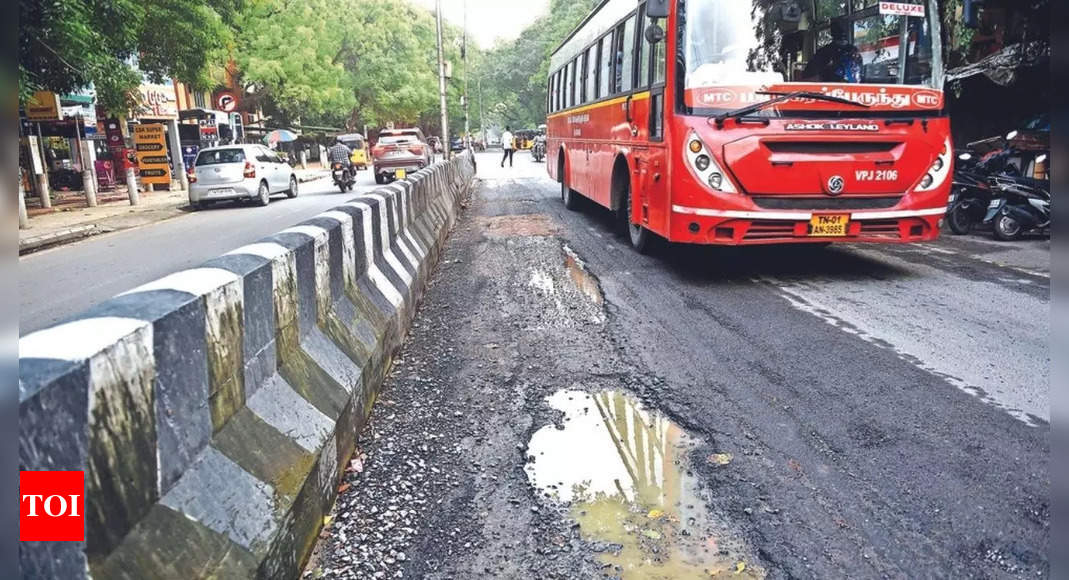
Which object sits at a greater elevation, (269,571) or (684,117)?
(684,117)

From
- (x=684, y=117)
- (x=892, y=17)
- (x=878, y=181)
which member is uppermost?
(x=892, y=17)

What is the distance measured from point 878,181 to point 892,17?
164cm

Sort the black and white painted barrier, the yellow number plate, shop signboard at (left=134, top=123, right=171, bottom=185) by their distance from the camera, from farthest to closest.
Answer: shop signboard at (left=134, top=123, right=171, bottom=185), the yellow number plate, the black and white painted barrier

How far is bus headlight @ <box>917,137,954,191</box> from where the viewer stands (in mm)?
6621

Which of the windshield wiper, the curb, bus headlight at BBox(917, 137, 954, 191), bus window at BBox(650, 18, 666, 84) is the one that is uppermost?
bus window at BBox(650, 18, 666, 84)

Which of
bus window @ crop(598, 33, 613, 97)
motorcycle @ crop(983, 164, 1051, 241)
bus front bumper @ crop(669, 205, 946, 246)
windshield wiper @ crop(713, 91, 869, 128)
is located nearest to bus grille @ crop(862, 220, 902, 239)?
bus front bumper @ crop(669, 205, 946, 246)

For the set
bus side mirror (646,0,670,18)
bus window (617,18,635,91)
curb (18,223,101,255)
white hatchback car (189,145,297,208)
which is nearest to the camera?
bus side mirror (646,0,670,18)

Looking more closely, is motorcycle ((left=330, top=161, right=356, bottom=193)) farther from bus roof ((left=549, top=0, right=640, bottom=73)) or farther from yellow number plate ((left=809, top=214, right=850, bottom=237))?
yellow number plate ((left=809, top=214, right=850, bottom=237))

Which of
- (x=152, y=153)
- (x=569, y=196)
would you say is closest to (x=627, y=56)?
(x=569, y=196)

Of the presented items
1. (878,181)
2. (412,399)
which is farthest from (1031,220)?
(412,399)

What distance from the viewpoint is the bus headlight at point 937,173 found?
6.62 meters

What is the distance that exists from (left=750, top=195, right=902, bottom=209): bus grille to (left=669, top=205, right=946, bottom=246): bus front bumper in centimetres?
6

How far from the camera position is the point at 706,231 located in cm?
657

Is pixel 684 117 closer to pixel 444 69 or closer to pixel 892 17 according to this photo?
pixel 892 17
